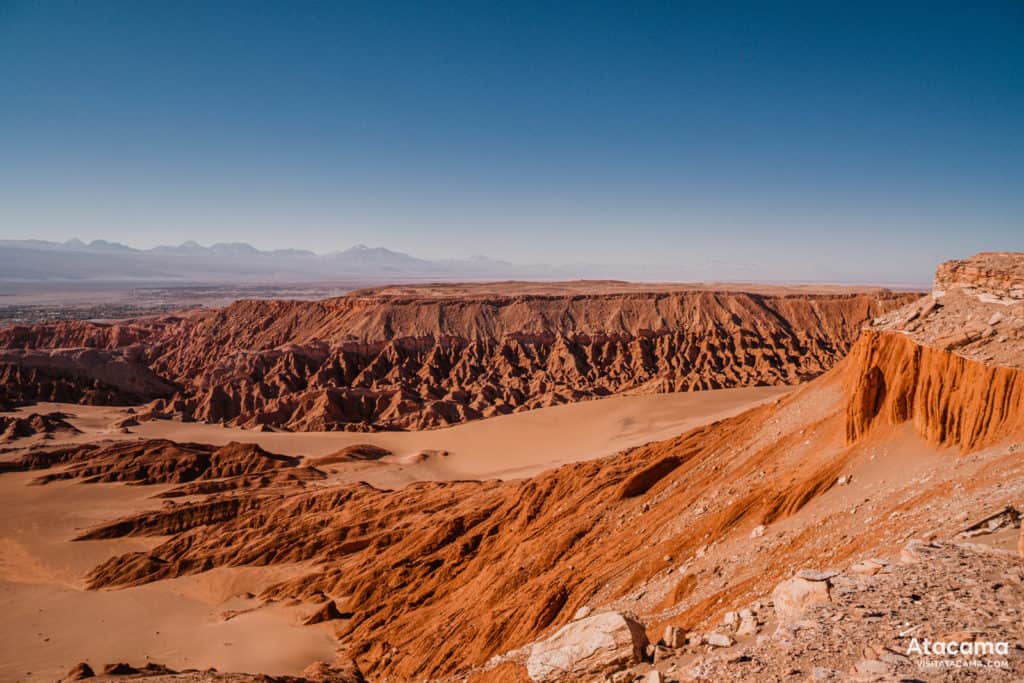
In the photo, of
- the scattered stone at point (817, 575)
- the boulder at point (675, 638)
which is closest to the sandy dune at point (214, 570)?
the boulder at point (675, 638)

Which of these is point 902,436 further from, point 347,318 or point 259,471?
point 347,318

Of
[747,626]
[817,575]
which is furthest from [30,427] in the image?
[817,575]

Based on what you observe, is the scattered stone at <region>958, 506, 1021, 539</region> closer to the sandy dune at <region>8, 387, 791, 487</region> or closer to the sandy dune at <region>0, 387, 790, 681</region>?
the sandy dune at <region>0, 387, 790, 681</region>

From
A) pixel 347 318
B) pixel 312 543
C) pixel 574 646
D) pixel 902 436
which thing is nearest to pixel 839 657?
pixel 574 646

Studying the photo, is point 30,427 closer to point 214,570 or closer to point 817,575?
point 214,570

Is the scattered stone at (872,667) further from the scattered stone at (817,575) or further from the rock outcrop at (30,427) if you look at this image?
the rock outcrop at (30,427)

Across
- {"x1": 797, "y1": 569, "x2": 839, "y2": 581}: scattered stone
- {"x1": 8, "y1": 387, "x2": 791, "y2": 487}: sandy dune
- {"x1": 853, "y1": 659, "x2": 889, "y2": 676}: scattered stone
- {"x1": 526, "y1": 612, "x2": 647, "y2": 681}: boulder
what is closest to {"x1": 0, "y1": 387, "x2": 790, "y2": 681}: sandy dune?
{"x1": 8, "y1": 387, "x2": 791, "y2": 487}: sandy dune
